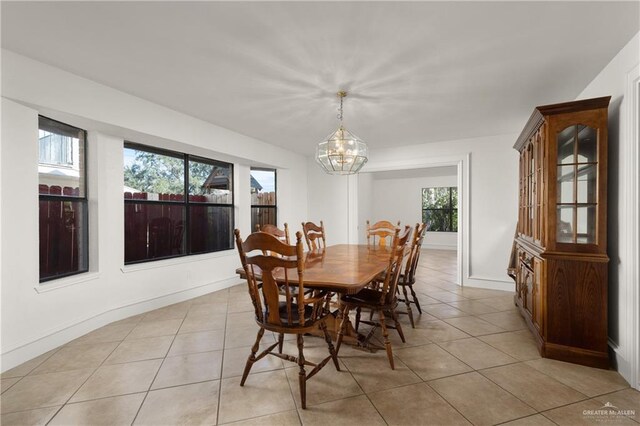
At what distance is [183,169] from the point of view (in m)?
4.19

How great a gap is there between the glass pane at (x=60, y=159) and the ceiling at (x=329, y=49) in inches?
26.5

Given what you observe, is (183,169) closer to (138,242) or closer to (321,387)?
(138,242)

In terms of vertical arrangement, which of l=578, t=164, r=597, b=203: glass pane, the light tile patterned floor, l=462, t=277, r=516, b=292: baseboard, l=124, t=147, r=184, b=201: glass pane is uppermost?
l=124, t=147, r=184, b=201: glass pane

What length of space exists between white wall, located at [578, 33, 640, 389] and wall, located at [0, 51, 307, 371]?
4209 mm

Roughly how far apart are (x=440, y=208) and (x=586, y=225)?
751 cm

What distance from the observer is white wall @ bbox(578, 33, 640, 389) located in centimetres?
199

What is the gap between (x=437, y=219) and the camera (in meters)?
9.62

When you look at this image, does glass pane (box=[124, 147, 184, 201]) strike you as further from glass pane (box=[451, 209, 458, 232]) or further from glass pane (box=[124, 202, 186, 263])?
glass pane (box=[451, 209, 458, 232])

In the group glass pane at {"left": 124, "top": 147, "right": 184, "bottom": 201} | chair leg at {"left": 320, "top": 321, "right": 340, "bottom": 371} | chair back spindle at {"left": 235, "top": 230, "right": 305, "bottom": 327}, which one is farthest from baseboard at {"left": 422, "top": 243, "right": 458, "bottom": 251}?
chair back spindle at {"left": 235, "top": 230, "right": 305, "bottom": 327}

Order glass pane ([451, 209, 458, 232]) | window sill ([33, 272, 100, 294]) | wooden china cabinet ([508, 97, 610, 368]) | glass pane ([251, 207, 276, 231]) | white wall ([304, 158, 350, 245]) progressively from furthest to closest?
glass pane ([451, 209, 458, 232]) < white wall ([304, 158, 350, 245]) < glass pane ([251, 207, 276, 231]) < window sill ([33, 272, 100, 294]) < wooden china cabinet ([508, 97, 610, 368])

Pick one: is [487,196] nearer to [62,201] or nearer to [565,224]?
[565,224]

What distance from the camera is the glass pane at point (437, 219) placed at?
31.2ft

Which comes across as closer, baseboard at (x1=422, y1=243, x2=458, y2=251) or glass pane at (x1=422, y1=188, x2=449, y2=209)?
baseboard at (x1=422, y1=243, x2=458, y2=251)

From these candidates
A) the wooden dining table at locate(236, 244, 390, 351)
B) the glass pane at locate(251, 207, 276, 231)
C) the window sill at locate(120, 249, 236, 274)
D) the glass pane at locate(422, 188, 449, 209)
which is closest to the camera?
the wooden dining table at locate(236, 244, 390, 351)
